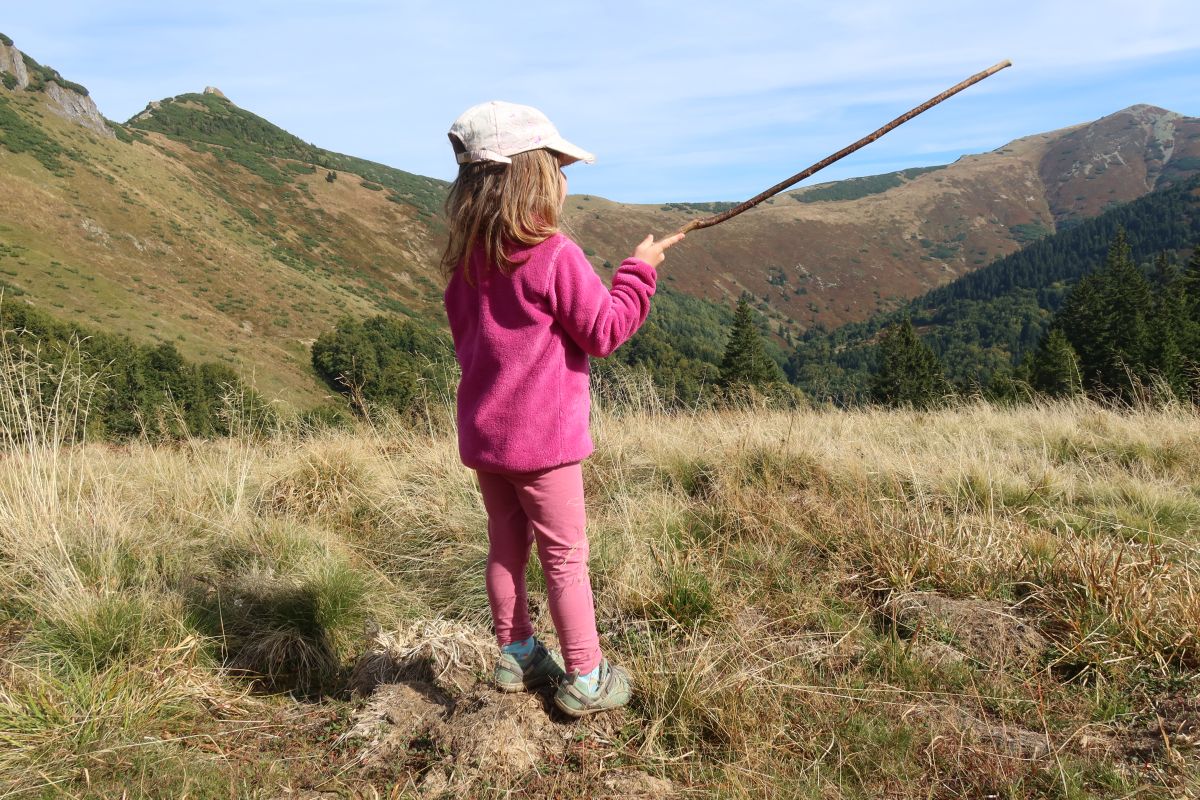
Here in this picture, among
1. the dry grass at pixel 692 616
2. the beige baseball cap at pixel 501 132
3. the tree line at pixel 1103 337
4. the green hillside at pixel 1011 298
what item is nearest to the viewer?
the beige baseball cap at pixel 501 132

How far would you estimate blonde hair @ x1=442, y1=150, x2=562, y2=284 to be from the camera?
1.84m

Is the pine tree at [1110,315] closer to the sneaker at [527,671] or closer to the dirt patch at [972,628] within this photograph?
the dirt patch at [972,628]

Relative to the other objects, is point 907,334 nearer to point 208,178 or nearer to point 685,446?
point 685,446

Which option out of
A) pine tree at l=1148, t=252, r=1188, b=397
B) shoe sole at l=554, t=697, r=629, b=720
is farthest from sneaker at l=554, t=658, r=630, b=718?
pine tree at l=1148, t=252, r=1188, b=397

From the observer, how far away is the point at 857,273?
199 m

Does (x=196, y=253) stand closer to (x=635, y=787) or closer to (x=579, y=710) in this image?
(x=579, y=710)

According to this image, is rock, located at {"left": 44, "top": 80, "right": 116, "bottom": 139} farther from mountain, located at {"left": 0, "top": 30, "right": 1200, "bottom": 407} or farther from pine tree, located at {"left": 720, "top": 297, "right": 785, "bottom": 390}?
pine tree, located at {"left": 720, "top": 297, "right": 785, "bottom": 390}

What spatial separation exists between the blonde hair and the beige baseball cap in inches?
1.3

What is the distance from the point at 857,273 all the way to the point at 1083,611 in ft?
701

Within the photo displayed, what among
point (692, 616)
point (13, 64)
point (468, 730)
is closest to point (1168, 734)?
point (692, 616)

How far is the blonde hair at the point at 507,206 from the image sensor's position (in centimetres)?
184

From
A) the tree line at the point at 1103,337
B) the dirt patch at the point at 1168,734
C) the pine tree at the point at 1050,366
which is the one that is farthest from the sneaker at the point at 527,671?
the pine tree at the point at 1050,366

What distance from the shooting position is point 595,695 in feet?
6.74

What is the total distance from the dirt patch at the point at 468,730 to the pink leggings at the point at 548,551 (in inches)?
8.1
